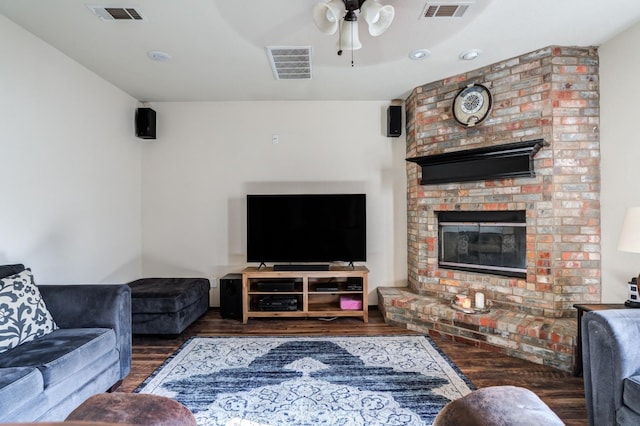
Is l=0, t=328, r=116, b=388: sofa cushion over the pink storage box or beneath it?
over

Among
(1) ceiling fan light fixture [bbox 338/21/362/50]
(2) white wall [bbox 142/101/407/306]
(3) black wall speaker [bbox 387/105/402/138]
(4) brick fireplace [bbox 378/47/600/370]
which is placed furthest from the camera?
(2) white wall [bbox 142/101/407/306]

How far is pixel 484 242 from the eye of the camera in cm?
305

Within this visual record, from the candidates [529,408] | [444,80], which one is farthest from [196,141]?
[529,408]

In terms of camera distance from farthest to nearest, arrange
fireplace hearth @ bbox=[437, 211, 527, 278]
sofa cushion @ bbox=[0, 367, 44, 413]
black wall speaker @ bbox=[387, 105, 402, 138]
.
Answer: black wall speaker @ bbox=[387, 105, 402, 138], fireplace hearth @ bbox=[437, 211, 527, 278], sofa cushion @ bbox=[0, 367, 44, 413]

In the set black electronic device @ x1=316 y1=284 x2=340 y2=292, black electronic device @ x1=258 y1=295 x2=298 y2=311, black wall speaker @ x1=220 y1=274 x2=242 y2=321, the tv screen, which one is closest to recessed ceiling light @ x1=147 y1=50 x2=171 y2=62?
the tv screen

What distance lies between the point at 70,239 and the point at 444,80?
3872mm

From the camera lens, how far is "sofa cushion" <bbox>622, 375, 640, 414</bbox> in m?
1.30

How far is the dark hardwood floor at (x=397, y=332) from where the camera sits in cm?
195

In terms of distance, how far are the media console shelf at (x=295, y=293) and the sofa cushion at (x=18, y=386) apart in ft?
6.20

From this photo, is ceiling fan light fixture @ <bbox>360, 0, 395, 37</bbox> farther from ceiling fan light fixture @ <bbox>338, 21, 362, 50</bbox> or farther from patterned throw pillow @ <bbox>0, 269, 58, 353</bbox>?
patterned throw pillow @ <bbox>0, 269, 58, 353</bbox>

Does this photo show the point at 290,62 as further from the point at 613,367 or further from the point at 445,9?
the point at 613,367

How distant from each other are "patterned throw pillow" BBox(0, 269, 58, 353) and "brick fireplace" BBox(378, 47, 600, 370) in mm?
2885

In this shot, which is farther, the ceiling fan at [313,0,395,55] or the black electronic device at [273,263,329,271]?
the black electronic device at [273,263,329,271]

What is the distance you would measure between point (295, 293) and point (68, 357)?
77.8 inches
